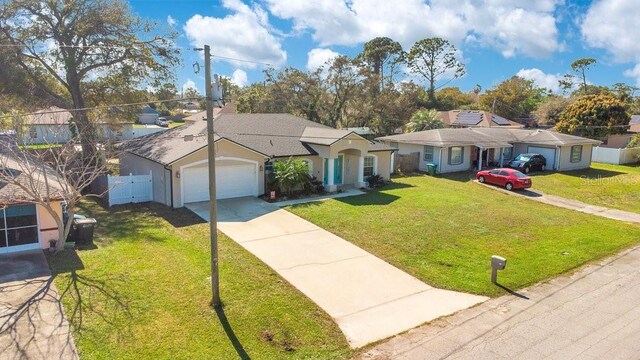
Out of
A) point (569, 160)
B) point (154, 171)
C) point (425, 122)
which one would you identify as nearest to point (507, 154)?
point (569, 160)

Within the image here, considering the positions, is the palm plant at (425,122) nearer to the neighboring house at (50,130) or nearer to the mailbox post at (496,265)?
the neighboring house at (50,130)

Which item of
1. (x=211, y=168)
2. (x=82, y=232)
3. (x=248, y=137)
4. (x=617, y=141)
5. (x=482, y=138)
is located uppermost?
(x=211, y=168)

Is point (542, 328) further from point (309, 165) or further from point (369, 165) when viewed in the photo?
point (369, 165)

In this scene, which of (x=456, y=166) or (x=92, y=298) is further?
(x=456, y=166)

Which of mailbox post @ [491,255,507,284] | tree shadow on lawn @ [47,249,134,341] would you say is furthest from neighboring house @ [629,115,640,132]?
tree shadow on lawn @ [47,249,134,341]

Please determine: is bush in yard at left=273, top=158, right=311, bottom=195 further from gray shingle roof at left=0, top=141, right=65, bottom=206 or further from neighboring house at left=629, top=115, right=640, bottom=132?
neighboring house at left=629, top=115, right=640, bottom=132

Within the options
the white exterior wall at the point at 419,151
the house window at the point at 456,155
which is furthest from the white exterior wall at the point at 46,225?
the house window at the point at 456,155
